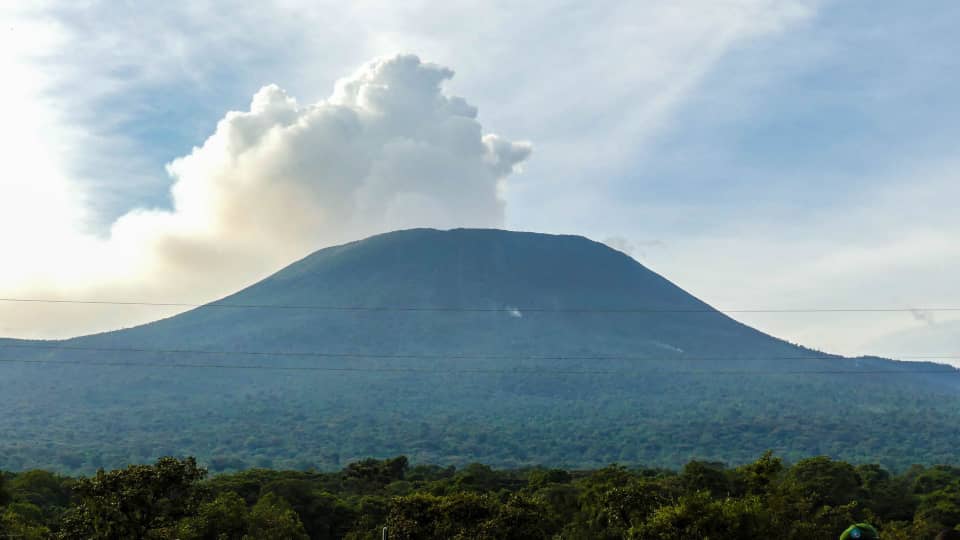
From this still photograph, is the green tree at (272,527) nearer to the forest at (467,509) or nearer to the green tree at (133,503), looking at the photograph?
the forest at (467,509)

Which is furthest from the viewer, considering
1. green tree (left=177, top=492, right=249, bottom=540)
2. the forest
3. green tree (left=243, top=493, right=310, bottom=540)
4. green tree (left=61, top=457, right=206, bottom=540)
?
green tree (left=243, top=493, right=310, bottom=540)

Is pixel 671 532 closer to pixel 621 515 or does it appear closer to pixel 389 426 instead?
pixel 621 515

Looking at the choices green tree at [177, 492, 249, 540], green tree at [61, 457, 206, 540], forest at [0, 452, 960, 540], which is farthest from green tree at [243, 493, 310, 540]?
green tree at [61, 457, 206, 540]

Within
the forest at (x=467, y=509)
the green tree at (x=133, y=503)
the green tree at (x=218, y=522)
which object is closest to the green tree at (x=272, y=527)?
Result: the forest at (x=467, y=509)

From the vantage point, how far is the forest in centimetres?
3734

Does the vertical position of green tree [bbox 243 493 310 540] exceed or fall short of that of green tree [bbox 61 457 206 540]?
it falls short

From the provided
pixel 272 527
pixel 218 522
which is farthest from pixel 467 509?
pixel 218 522

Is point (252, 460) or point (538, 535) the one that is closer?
point (538, 535)

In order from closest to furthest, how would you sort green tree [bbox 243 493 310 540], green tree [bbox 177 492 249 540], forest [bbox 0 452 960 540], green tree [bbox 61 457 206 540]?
1. green tree [bbox 61 457 206 540]
2. forest [bbox 0 452 960 540]
3. green tree [bbox 177 492 249 540]
4. green tree [bbox 243 493 310 540]

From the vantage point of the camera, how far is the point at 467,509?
43406mm

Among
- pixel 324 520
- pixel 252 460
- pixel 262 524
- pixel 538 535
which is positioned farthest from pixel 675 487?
pixel 252 460

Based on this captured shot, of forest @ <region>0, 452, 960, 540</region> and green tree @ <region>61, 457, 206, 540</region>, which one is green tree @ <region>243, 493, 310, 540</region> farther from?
green tree @ <region>61, 457, 206, 540</region>

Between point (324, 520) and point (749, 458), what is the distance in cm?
13144

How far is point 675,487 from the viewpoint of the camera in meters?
68.6
